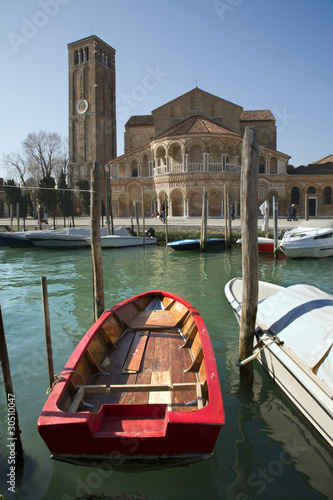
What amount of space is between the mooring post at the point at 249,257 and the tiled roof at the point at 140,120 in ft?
117

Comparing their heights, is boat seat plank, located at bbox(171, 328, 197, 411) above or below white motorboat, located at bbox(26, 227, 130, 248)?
below

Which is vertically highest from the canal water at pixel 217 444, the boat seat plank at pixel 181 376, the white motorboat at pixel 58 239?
the white motorboat at pixel 58 239

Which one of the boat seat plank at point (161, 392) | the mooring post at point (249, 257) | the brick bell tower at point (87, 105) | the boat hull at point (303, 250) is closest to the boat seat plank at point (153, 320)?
the mooring post at point (249, 257)

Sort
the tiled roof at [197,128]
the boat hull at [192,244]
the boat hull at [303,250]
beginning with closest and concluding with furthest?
the boat hull at [303,250]
the boat hull at [192,244]
the tiled roof at [197,128]

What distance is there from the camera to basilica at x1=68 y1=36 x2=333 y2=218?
99.9 feet

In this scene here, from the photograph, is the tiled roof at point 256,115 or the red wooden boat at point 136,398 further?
the tiled roof at point 256,115

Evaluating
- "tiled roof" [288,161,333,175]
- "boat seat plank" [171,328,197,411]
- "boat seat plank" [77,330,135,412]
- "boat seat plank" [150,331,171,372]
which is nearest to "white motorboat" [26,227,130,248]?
"boat seat plank" [150,331,171,372]

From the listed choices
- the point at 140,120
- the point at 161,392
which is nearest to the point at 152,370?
the point at 161,392

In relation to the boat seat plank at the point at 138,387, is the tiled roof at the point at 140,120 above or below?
above

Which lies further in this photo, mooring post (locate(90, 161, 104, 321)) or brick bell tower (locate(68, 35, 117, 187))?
brick bell tower (locate(68, 35, 117, 187))

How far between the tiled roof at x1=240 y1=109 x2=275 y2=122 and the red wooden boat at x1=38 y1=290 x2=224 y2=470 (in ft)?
113

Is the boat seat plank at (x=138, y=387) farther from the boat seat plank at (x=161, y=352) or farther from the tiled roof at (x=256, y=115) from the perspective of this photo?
the tiled roof at (x=256, y=115)

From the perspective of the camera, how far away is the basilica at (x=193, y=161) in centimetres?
3044

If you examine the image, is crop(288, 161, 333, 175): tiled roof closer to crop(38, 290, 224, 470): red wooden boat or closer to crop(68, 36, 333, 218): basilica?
crop(68, 36, 333, 218): basilica
